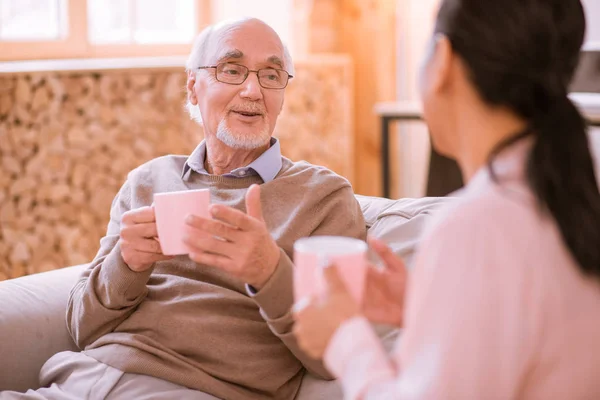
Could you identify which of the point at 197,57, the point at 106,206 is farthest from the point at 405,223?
the point at 106,206

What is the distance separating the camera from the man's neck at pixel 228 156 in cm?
183

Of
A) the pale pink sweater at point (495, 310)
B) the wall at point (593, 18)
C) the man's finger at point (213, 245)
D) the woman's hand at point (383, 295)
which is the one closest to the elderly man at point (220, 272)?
the man's finger at point (213, 245)

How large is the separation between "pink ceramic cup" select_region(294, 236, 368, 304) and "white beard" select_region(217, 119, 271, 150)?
32.4 inches

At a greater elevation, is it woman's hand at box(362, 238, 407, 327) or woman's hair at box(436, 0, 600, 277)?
woman's hair at box(436, 0, 600, 277)

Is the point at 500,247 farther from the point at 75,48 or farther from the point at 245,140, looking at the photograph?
the point at 75,48

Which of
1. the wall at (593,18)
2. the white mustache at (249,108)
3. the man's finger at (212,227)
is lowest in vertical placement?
the man's finger at (212,227)

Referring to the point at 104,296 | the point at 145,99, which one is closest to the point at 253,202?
the point at 104,296

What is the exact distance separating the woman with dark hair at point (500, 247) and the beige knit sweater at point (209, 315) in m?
0.55

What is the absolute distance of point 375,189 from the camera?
177 inches

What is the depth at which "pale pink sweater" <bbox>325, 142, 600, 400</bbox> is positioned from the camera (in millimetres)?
814

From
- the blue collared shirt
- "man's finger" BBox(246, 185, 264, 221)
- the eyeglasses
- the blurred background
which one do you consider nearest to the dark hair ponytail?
"man's finger" BBox(246, 185, 264, 221)

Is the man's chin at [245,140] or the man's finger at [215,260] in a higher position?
the man's chin at [245,140]

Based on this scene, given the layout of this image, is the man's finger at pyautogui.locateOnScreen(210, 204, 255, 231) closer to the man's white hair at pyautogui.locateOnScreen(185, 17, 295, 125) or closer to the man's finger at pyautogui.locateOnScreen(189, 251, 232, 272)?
the man's finger at pyautogui.locateOnScreen(189, 251, 232, 272)

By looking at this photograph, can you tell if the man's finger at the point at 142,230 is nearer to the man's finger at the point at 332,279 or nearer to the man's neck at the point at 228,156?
the man's neck at the point at 228,156
